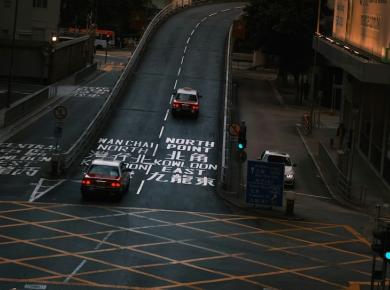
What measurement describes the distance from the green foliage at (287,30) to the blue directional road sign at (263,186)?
42.1 meters

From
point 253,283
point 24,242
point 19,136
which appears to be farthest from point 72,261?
point 19,136

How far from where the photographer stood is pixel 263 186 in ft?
115

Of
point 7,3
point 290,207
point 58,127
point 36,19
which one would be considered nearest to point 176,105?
point 58,127

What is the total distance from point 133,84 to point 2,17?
85.0ft

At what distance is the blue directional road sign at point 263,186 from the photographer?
1375 inches

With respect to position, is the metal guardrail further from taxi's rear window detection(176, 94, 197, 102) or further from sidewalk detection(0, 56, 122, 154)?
taxi's rear window detection(176, 94, 197, 102)

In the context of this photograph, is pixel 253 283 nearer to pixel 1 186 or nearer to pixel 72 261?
pixel 72 261

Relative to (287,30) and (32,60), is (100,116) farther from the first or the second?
(287,30)

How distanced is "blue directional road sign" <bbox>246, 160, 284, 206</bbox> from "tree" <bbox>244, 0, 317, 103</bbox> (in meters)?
42.1

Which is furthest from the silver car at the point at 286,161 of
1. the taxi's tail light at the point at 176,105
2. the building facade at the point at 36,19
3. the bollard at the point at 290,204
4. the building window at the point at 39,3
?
the building window at the point at 39,3

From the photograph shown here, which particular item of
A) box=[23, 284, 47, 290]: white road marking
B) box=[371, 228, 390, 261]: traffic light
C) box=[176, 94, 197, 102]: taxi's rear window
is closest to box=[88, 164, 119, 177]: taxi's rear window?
box=[23, 284, 47, 290]: white road marking

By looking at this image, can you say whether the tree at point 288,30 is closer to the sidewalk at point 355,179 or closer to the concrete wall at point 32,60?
the sidewalk at point 355,179

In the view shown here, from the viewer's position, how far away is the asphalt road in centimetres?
2314

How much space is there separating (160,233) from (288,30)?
51.6 m
